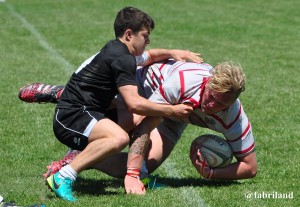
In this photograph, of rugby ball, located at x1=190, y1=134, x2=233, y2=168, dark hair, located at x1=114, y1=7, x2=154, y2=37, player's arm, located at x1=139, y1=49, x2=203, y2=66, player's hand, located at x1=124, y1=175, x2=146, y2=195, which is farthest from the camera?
player's arm, located at x1=139, y1=49, x2=203, y2=66

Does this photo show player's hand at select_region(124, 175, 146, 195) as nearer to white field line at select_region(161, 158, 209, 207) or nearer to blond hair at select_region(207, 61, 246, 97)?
white field line at select_region(161, 158, 209, 207)

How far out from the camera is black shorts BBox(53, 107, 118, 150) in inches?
233

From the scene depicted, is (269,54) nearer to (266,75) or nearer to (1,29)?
(266,75)

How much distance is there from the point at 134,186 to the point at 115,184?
49cm

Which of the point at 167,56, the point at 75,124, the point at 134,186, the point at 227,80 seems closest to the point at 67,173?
the point at 75,124

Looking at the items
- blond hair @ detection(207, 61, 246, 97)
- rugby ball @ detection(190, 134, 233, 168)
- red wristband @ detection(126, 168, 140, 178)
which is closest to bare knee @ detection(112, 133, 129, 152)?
red wristband @ detection(126, 168, 140, 178)

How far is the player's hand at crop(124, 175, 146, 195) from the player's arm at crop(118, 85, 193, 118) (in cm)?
55

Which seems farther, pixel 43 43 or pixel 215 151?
pixel 43 43

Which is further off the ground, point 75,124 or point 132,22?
point 132,22

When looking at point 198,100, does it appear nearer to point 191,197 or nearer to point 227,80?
point 227,80

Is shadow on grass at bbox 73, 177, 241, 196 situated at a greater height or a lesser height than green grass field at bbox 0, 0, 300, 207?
greater

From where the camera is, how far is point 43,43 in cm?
1484

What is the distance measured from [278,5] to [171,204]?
56.9 feet

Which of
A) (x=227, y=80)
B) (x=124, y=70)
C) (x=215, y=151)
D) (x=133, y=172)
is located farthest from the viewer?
(x=215, y=151)
